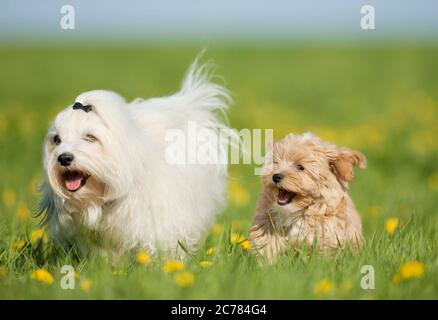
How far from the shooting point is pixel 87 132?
4.62m

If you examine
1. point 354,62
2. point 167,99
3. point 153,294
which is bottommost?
point 153,294

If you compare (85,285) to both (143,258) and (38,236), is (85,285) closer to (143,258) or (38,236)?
(143,258)

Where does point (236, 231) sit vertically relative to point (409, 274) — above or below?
above

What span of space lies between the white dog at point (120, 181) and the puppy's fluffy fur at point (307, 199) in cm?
61

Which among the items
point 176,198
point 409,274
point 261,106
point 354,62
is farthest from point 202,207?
point 354,62

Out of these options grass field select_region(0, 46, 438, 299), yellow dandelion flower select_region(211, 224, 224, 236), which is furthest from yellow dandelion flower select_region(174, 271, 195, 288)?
yellow dandelion flower select_region(211, 224, 224, 236)

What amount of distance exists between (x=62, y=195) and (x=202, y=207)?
1190 mm

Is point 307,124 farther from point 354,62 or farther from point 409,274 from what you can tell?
point 354,62

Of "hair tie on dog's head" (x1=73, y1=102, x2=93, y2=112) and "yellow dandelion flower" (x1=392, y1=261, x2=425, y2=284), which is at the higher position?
"hair tie on dog's head" (x1=73, y1=102, x2=93, y2=112)

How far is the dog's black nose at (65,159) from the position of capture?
14.7 ft

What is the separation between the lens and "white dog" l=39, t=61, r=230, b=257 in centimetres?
461

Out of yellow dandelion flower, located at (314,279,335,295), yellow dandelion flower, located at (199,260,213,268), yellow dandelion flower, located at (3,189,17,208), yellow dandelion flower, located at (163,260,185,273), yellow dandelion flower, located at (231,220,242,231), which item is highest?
yellow dandelion flower, located at (3,189,17,208)

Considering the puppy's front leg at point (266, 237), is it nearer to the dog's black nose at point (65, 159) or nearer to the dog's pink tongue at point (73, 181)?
the dog's pink tongue at point (73, 181)

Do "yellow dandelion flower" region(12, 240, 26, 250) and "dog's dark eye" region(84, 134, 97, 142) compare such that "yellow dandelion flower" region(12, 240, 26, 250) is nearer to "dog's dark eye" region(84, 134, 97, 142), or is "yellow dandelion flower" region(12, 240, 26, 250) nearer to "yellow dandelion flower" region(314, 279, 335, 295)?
"dog's dark eye" region(84, 134, 97, 142)
